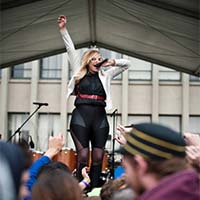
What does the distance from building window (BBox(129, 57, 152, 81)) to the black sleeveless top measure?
1131 cm

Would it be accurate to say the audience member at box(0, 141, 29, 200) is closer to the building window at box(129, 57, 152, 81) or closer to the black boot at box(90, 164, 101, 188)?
the black boot at box(90, 164, 101, 188)

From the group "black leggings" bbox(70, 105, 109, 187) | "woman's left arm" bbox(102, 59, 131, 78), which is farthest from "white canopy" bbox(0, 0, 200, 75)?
"black leggings" bbox(70, 105, 109, 187)

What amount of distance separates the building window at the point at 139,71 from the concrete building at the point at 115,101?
0.43ft

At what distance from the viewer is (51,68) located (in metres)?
15.5

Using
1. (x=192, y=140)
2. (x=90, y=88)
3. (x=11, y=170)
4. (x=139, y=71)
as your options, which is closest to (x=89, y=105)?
(x=90, y=88)

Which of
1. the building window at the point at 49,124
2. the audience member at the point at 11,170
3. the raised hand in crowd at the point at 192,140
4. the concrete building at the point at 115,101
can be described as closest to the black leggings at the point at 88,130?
the raised hand in crowd at the point at 192,140

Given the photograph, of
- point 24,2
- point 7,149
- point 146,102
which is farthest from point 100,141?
point 146,102

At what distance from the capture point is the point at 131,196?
187 centimetres

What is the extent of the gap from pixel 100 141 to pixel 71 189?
→ 231 centimetres

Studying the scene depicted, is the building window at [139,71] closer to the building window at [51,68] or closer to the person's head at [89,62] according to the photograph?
the building window at [51,68]

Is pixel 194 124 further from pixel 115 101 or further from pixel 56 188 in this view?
pixel 56 188

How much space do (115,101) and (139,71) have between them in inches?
57.6

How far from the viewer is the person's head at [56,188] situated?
170 cm

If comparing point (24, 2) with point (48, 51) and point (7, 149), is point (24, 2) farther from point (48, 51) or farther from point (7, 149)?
point (7, 149)
